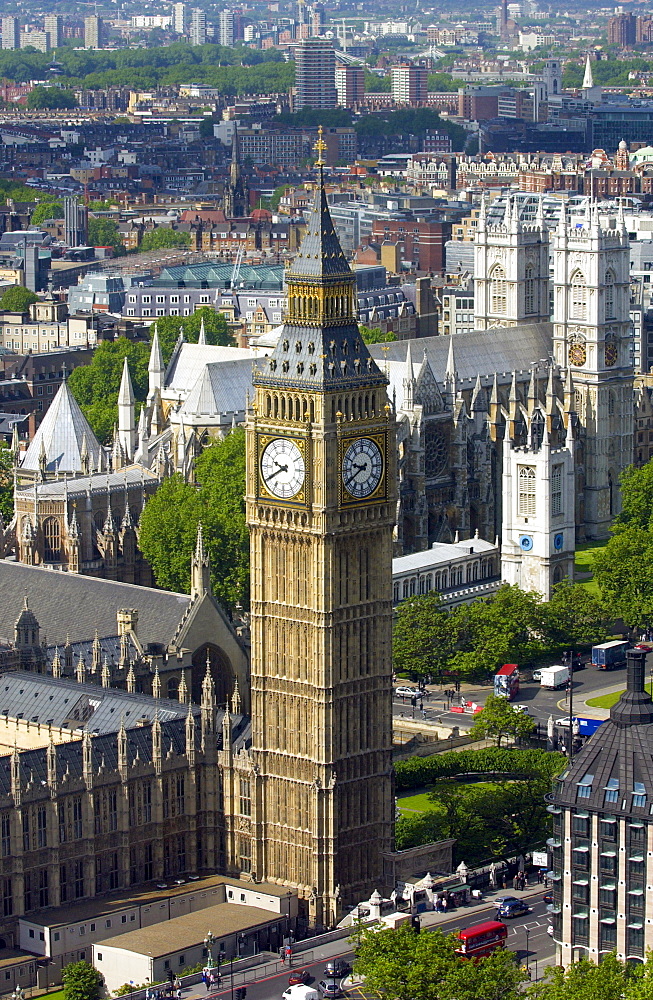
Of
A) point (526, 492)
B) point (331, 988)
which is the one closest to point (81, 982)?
point (331, 988)

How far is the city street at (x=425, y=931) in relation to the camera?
4729 inches

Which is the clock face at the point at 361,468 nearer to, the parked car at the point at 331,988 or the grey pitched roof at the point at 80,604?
the parked car at the point at 331,988

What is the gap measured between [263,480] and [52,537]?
55936 millimetres

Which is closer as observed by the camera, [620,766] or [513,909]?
[620,766]

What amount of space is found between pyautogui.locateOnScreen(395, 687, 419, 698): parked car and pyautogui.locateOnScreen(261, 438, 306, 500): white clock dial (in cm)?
4134

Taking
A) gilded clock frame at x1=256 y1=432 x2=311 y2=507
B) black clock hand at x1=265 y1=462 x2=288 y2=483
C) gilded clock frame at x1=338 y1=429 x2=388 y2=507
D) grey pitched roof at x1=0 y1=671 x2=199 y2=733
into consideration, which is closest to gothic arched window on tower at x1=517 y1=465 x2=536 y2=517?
grey pitched roof at x1=0 y1=671 x2=199 y2=733

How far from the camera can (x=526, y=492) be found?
19062cm

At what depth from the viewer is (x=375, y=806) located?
131 metres

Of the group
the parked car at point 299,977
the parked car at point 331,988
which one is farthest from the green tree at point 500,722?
the parked car at point 331,988

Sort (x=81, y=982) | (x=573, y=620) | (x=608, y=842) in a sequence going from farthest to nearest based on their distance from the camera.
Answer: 1. (x=573, y=620)
2. (x=81, y=982)
3. (x=608, y=842)

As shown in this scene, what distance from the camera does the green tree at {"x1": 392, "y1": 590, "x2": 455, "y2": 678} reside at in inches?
6703

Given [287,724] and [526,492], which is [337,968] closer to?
[287,724]

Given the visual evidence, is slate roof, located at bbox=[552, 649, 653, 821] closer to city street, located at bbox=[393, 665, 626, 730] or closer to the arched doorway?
the arched doorway

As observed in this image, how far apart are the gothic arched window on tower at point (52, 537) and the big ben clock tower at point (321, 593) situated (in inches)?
2105
